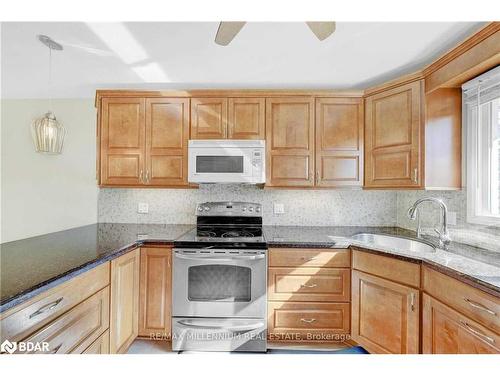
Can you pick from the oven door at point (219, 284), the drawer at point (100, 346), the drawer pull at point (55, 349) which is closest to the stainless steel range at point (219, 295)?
the oven door at point (219, 284)

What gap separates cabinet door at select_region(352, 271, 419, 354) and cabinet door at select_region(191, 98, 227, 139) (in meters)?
1.64

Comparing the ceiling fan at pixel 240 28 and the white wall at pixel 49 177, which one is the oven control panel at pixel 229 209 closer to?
the white wall at pixel 49 177

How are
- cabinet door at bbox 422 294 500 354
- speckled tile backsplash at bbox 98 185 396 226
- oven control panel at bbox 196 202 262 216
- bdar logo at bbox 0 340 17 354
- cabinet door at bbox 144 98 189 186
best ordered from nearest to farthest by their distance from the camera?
bdar logo at bbox 0 340 17 354, cabinet door at bbox 422 294 500 354, cabinet door at bbox 144 98 189 186, oven control panel at bbox 196 202 262 216, speckled tile backsplash at bbox 98 185 396 226

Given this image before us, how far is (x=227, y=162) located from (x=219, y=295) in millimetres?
1078

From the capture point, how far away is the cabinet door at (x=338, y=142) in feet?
7.67

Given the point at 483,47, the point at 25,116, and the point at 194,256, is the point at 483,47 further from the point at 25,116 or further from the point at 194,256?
the point at 25,116

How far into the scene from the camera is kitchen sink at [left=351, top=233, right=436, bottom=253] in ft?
6.57

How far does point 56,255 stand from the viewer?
1343mm

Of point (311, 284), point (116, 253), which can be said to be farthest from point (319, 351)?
point (116, 253)

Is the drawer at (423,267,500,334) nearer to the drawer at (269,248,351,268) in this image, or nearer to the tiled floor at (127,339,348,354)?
the drawer at (269,248,351,268)

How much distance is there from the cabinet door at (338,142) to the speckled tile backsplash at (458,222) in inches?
22.4

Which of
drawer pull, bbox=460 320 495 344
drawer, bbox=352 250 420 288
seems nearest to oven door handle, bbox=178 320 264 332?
drawer, bbox=352 250 420 288

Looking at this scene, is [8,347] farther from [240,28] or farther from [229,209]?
[229,209]
